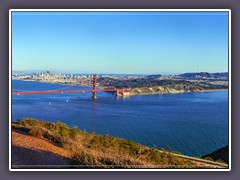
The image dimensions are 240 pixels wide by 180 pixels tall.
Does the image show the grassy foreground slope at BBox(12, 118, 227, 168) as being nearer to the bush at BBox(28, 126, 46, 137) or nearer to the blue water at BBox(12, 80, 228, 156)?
the bush at BBox(28, 126, 46, 137)

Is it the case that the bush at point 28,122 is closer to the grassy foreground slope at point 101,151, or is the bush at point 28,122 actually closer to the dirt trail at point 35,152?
the grassy foreground slope at point 101,151

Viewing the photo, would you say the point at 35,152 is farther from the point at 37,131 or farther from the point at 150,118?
the point at 150,118

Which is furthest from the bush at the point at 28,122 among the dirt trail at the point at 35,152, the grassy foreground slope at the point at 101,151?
the dirt trail at the point at 35,152

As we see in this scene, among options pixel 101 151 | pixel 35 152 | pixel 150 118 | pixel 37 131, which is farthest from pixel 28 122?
pixel 150 118

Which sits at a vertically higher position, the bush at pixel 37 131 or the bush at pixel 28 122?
the bush at pixel 28 122

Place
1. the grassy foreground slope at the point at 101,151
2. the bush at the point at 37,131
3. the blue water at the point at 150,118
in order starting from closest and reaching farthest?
the grassy foreground slope at the point at 101,151 → the bush at the point at 37,131 → the blue water at the point at 150,118

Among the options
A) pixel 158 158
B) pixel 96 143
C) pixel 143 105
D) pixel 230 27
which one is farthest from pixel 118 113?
pixel 230 27

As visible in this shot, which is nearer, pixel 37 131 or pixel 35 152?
pixel 35 152
